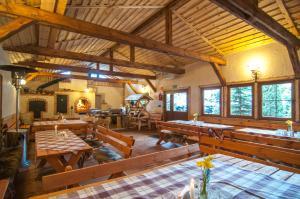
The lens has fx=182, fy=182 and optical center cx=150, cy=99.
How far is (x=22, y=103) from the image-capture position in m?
10.3

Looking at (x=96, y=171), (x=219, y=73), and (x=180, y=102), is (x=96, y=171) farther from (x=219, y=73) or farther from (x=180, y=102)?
(x=180, y=102)

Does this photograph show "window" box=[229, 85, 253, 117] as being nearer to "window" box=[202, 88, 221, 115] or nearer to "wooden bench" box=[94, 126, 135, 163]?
"window" box=[202, 88, 221, 115]

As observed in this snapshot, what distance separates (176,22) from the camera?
17.8 feet

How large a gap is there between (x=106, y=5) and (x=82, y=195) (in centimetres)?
394

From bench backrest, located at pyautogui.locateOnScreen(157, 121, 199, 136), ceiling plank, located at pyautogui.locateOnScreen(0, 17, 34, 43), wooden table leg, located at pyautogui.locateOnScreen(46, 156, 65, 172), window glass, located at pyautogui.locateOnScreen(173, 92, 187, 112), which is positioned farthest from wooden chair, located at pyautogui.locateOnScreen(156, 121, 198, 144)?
ceiling plank, located at pyautogui.locateOnScreen(0, 17, 34, 43)

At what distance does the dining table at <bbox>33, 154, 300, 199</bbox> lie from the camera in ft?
3.86

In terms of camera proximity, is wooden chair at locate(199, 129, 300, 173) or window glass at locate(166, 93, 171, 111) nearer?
wooden chair at locate(199, 129, 300, 173)

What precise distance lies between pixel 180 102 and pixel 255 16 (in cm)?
560

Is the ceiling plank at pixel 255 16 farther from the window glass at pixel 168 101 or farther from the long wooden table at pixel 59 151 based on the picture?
the window glass at pixel 168 101

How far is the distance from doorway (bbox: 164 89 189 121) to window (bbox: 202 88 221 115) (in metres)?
0.86

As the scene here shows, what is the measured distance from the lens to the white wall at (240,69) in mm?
4861

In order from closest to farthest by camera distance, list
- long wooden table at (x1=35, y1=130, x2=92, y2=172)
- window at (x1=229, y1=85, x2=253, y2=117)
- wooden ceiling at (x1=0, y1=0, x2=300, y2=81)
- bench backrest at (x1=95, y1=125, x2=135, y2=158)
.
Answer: long wooden table at (x1=35, y1=130, x2=92, y2=172)
bench backrest at (x1=95, y1=125, x2=135, y2=158)
wooden ceiling at (x1=0, y1=0, x2=300, y2=81)
window at (x1=229, y1=85, x2=253, y2=117)

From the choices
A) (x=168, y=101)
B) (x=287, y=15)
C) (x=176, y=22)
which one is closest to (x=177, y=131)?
(x=176, y=22)

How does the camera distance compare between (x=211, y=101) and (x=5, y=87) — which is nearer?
(x=5, y=87)
